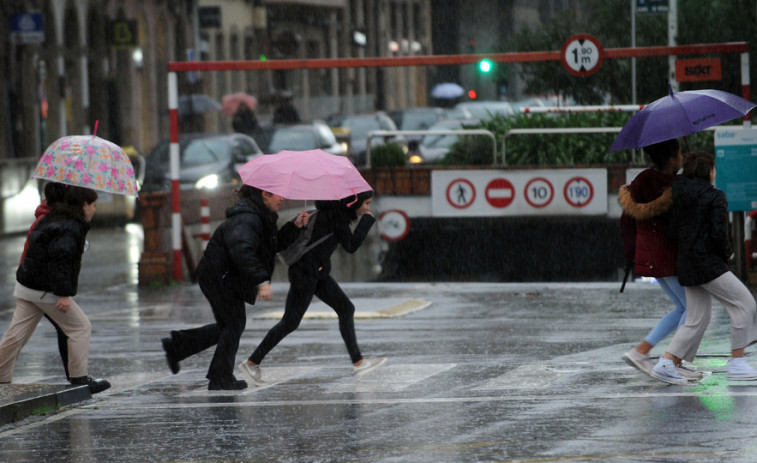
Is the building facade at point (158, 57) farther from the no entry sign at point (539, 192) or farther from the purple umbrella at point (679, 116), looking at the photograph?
the purple umbrella at point (679, 116)

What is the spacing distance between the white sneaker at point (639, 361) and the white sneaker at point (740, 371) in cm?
53

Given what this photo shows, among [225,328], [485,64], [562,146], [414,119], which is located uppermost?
[485,64]

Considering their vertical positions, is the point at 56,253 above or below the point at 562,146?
above

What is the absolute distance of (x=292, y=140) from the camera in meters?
32.3

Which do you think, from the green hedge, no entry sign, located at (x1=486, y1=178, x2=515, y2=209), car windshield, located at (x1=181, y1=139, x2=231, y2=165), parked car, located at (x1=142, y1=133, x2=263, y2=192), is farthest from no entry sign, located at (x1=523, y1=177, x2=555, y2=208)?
car windshield, located at (x1=181, y1=139, x2=231, y2=165)

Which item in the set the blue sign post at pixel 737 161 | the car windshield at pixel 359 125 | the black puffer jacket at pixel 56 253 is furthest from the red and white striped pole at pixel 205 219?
the car windshield at pixel 359 125

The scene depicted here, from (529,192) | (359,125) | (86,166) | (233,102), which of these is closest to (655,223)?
(86,166)

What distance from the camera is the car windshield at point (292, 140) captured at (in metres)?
32.1

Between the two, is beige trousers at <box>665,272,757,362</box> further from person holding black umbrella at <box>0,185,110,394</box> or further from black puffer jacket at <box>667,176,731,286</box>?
person holding black umbrella at <box>0,185,110,394</box>

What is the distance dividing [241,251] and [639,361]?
2599 mm

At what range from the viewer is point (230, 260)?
34.2 ft

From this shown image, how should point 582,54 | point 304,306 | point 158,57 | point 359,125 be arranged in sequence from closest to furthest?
point 304,306 < point 582,54 < point 359,125 < point 158,57

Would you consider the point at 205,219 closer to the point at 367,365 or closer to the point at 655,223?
the point at 367,365

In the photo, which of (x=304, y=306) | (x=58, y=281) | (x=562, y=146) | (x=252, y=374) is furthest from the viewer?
(x=562, y=146)
